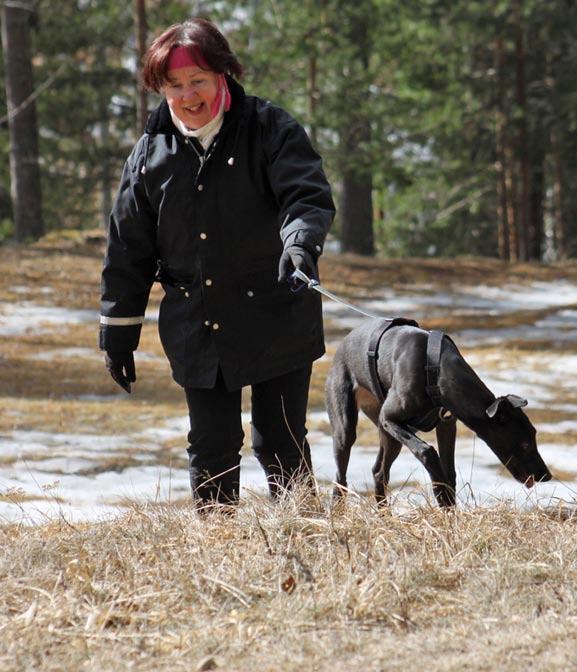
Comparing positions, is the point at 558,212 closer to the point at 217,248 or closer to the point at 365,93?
the point at 365,93

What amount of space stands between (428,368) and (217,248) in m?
1.09

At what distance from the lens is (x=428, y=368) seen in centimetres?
478

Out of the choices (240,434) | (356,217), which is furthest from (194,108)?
(356,217)

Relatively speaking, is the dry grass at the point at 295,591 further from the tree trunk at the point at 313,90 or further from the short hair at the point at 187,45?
the tree trunk at the point at 313,90

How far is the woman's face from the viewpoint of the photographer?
13.7 ft

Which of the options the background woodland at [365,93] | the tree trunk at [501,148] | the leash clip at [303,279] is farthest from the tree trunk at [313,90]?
the leash clip at [303,279]

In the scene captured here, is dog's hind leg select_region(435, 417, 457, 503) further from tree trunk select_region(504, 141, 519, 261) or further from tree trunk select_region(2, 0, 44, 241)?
tree trunk select_region(504, 141, 519, 261)

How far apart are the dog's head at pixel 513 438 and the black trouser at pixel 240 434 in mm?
793

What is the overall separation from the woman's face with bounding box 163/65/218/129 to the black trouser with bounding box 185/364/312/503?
3.45 feet

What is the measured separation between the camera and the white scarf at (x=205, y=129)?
4.24 metres

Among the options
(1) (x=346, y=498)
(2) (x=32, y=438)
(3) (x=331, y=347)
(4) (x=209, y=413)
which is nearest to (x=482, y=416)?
(1) (x=346, y=498)

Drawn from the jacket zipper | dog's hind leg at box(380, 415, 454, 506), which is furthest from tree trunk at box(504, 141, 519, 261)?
the jacket zipper

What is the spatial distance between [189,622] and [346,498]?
113cm

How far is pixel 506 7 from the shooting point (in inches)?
742
